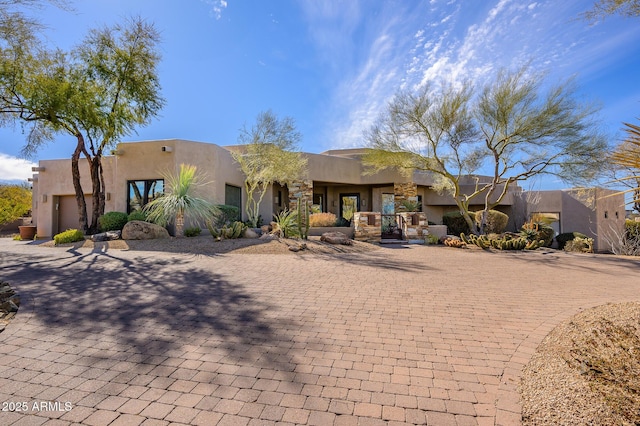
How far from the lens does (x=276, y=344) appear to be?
289 centimetres

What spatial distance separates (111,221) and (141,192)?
218 cm

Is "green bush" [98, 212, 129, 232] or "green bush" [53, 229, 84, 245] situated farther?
"green bush" [98, 212, 129, 232]

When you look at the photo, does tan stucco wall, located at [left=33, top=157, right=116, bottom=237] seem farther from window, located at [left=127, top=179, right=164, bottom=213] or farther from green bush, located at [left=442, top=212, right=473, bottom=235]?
green bush, located at [left=442, top=212, right=473, bottom=235]

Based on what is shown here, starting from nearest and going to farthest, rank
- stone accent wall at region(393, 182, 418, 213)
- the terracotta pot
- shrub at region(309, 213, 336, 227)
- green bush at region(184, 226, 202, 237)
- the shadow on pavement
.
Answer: the shadow on pavement, green bush at region(184, 226, 202, 237), shrub at region(309, 213, 336, 227), the terracotta pot, stone accent wall at region(393, 182, 418, 213)

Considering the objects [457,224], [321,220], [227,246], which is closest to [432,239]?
[321,220]

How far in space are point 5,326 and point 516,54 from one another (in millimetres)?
13855

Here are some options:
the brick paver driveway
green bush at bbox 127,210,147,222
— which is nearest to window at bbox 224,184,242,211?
green bush at bbox 127,210,147,222

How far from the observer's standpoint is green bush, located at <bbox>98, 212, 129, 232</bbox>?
11.5m

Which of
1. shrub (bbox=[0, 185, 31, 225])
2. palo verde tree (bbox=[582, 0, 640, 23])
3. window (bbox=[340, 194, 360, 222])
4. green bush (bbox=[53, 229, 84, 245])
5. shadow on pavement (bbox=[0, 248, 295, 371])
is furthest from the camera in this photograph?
window (bbox=[340, 194, 360, 222])

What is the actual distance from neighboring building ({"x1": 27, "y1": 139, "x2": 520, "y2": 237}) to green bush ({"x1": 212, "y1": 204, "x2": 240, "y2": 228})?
33.6 inches

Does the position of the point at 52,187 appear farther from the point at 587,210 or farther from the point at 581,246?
the point at 587,210

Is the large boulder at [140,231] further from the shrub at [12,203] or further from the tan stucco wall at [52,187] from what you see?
the shrub at [12,203]

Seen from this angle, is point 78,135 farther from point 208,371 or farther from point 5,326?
point 208,371

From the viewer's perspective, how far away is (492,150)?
38.8 ft
